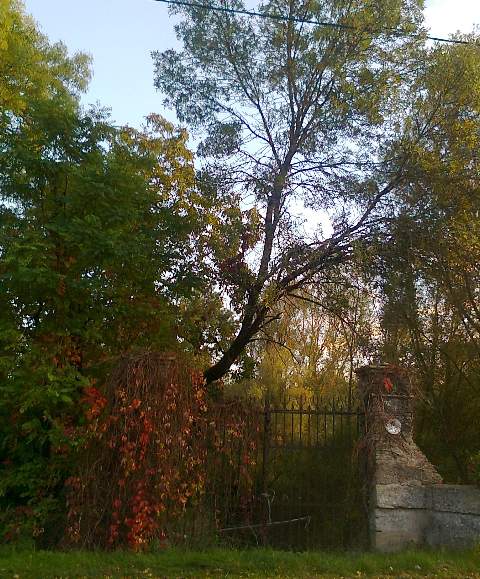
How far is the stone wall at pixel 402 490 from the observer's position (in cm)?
797

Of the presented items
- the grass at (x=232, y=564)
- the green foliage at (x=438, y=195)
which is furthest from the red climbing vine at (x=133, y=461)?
the green foliage at (x=438, y=195)


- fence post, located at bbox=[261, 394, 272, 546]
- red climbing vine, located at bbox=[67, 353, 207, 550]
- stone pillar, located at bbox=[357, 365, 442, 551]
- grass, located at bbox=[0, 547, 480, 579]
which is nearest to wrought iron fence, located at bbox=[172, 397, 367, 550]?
fence post, located at bbox=[261, 394, 272, 546]

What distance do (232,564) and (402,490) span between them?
2.47 metres

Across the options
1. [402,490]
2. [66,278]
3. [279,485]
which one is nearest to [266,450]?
[279,485]

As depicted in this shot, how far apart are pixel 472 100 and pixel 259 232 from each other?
13.4 ft

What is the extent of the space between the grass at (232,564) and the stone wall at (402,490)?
1.46 ft

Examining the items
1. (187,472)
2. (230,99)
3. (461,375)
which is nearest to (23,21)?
(230,99)

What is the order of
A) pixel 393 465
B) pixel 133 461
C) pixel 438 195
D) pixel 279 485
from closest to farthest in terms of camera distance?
pixel 133 461, pixel 393 465, pixel 279 485, pixel 438 195

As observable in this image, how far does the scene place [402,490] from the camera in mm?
8242

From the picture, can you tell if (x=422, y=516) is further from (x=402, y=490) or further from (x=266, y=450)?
(x=266, y=450)

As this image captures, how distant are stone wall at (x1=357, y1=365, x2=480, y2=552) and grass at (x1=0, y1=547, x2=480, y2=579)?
445 mm

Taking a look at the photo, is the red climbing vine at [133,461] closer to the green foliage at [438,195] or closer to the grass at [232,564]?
the grass at [232,564]

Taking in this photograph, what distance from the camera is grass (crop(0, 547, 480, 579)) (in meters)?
6.68

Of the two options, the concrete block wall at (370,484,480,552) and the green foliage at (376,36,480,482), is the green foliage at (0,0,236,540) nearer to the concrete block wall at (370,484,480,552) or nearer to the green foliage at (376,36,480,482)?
the green foliage at (376,36,480,482)
